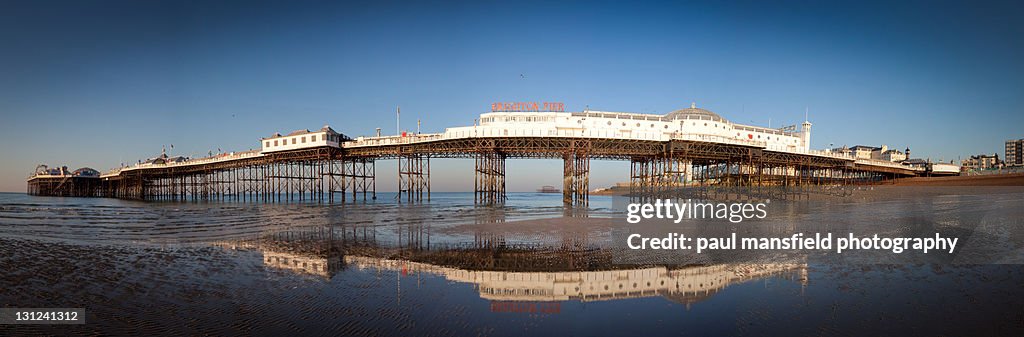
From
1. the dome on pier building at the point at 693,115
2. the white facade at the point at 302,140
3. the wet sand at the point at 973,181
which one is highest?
the dome on pier building at the point at 693,115

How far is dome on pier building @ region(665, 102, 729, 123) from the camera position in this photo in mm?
64562

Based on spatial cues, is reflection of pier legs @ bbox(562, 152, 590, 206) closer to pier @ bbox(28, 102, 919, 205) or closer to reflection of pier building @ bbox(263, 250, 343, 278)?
pier @ bbox(28, 102, 919, 205)

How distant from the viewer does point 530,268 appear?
36.0 ft

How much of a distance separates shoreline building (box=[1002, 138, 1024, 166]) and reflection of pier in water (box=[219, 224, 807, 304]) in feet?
832

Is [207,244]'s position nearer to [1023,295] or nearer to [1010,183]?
[1023,295]

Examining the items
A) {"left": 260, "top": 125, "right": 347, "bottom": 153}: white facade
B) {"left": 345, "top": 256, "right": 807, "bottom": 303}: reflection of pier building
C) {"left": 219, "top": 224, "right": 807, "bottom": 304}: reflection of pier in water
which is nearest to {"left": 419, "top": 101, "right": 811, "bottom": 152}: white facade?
{"left": 260, "top": 125, "right": 347, "bottom": 153}: white facade

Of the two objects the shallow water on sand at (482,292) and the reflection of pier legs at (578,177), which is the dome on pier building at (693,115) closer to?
the reflection of pier legs at (578,177)

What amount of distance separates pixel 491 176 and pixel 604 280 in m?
37.6

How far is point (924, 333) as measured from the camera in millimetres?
6043

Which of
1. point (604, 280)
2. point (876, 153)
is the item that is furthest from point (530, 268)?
point (876, 153)

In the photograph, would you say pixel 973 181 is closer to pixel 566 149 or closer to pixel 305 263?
pixel 566 149

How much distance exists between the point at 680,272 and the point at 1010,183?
84078 millimetres

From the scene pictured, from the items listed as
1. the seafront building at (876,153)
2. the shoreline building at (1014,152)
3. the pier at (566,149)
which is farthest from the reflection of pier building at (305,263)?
the shoreline building at (1014,152)

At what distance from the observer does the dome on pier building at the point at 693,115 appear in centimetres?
6456
